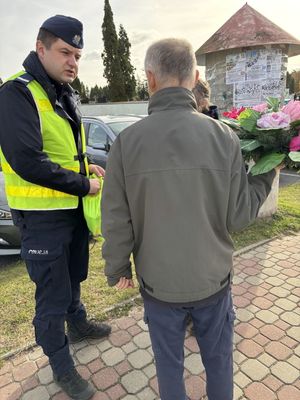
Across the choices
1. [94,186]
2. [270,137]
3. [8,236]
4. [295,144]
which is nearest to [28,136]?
[94,186]

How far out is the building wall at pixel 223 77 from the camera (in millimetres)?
5348

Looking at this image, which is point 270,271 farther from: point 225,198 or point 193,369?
point 225,198

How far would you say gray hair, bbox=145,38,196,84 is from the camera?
1.36 meters

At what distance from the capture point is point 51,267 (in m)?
2.03

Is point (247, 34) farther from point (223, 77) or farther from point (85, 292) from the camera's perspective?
point (85, 292)

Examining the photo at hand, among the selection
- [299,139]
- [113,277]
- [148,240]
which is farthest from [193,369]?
[299,139]

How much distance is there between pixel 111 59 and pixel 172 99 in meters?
33.0

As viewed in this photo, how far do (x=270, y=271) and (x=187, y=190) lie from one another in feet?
8.74

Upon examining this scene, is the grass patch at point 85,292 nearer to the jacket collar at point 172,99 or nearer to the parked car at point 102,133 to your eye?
the jacket collar at point 172,99

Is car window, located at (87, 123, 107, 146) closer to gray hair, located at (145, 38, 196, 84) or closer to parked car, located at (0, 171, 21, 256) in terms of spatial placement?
parked car, located at (0, 171, 21, 256)

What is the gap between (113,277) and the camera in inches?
Result: 66.2

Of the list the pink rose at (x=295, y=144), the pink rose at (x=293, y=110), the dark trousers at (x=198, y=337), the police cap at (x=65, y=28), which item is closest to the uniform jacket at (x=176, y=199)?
the dark trousers at (x=198, y=337)

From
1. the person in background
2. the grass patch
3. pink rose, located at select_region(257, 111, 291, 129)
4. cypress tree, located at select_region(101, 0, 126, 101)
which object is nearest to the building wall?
the grass patch

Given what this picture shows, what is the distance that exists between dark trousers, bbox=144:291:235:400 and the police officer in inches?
27.9
